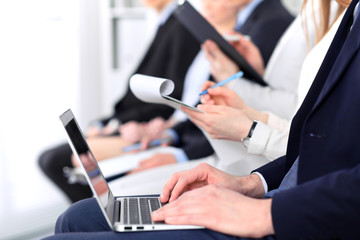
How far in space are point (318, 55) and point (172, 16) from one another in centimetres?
154

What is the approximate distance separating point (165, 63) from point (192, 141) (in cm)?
72

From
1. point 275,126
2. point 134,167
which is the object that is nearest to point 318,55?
point 275,126

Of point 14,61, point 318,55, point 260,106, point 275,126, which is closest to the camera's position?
point 318,55

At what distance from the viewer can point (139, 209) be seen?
931mm

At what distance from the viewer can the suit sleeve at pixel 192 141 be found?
1926mm

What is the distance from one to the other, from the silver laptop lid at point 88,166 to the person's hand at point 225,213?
13cm

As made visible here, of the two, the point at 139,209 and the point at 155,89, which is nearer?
the point at 139,209

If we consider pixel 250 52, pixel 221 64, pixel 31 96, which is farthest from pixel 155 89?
pixel 31 96

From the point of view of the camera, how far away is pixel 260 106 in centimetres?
157

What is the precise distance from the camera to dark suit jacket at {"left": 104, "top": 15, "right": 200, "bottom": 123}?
2398 mm

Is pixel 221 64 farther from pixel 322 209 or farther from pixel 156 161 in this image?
pixel 322 209

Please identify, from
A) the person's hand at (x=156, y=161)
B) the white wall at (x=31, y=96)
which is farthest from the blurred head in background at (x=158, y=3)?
the person's hand at (x=156, y=161)

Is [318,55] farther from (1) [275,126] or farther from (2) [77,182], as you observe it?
(2) [77,182]

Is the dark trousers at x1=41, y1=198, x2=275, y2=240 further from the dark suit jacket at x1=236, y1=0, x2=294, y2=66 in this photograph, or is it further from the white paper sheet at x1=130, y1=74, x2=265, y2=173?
the dark suit jacket at x1=236, y1=0, x2=294, y2=66
